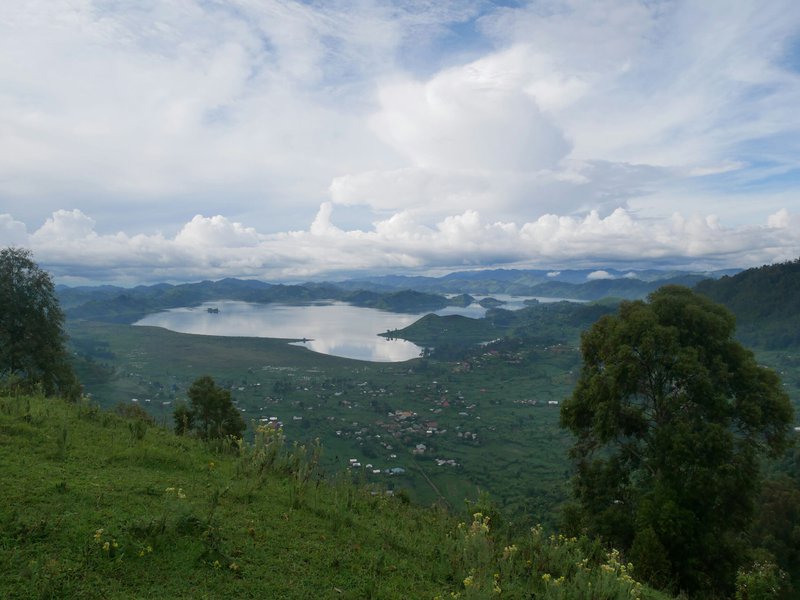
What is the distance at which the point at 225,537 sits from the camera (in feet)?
17.3

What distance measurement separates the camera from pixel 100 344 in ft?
412

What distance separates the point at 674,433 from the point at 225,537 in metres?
10.4

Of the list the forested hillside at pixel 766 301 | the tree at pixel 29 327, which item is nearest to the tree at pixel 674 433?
the tree at pixel 29 327

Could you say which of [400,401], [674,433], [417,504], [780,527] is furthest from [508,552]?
[400,401]

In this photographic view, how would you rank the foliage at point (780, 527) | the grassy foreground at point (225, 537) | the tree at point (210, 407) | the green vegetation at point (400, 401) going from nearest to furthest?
the grassy foreground at point (225, 537), the tree at point (210, 407), the foliage at point (780, 527), the green vegetation at point (400, 401)

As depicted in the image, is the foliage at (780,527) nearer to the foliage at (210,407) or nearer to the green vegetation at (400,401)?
the green vegetation at (400,401)

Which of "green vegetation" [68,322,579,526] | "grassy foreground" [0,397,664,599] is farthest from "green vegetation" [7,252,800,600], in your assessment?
"green vegetation" [68,322,579,526]

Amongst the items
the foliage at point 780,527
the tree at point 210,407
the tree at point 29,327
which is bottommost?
the foliage at point 780,527

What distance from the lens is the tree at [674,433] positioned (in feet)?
32.5

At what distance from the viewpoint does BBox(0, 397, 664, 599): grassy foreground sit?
4383 mm

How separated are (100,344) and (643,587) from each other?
479ft

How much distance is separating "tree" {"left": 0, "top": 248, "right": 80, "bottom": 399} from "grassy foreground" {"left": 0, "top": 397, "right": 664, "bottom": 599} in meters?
11.5

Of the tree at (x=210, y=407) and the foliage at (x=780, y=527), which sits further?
the foliage at (x=780, y=527)

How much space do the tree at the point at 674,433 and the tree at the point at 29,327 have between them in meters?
18.6
